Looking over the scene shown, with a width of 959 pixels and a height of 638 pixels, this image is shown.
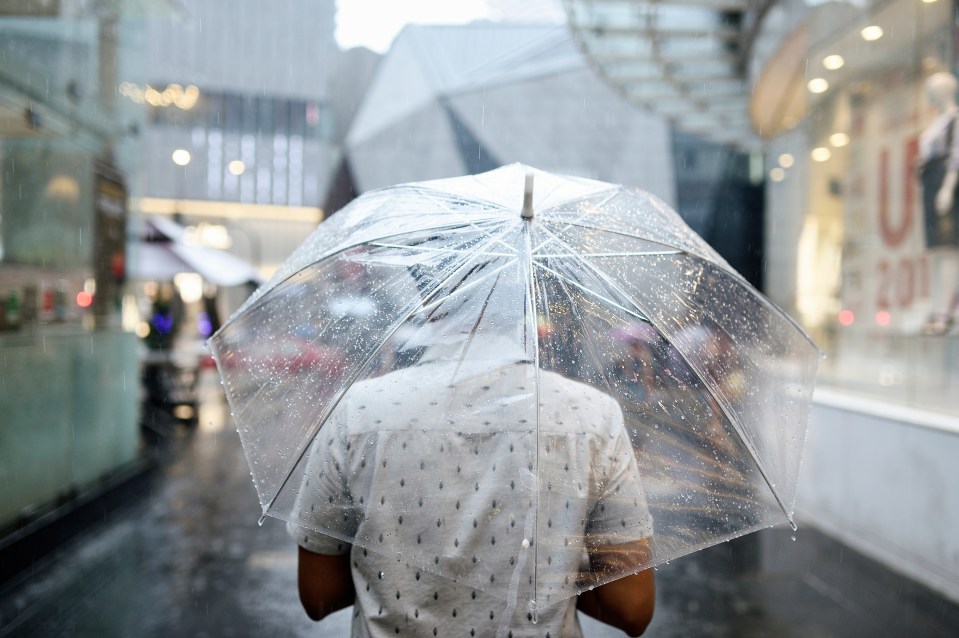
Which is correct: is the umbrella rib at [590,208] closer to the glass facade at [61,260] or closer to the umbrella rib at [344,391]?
the umbrella rib at [344,391]

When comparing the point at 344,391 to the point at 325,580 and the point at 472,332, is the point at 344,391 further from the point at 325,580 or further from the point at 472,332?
the point at 325,580

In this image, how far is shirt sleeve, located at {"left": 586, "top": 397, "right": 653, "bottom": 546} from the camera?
1.78 m

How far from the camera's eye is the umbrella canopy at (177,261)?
9555 mm

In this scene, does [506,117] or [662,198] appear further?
[506,117]

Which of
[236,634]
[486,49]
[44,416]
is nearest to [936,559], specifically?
[236,634]

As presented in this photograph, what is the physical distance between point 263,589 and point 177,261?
636 cm

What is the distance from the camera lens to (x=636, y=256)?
6.92ft

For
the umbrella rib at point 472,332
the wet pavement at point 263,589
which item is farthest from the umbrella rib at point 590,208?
the wet pavement at point 263,589

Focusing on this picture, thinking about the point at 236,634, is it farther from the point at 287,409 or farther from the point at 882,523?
the point at 882,523

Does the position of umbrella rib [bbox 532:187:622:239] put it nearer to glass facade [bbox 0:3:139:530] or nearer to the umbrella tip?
the umbrella tip

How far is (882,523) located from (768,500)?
544 centimetres

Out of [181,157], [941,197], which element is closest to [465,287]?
[941,197]

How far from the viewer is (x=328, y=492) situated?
5.83ft

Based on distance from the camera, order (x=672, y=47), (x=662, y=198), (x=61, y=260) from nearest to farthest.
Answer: (x=61, y=260) < (x=662, y=198) < (x=672, y=47)
